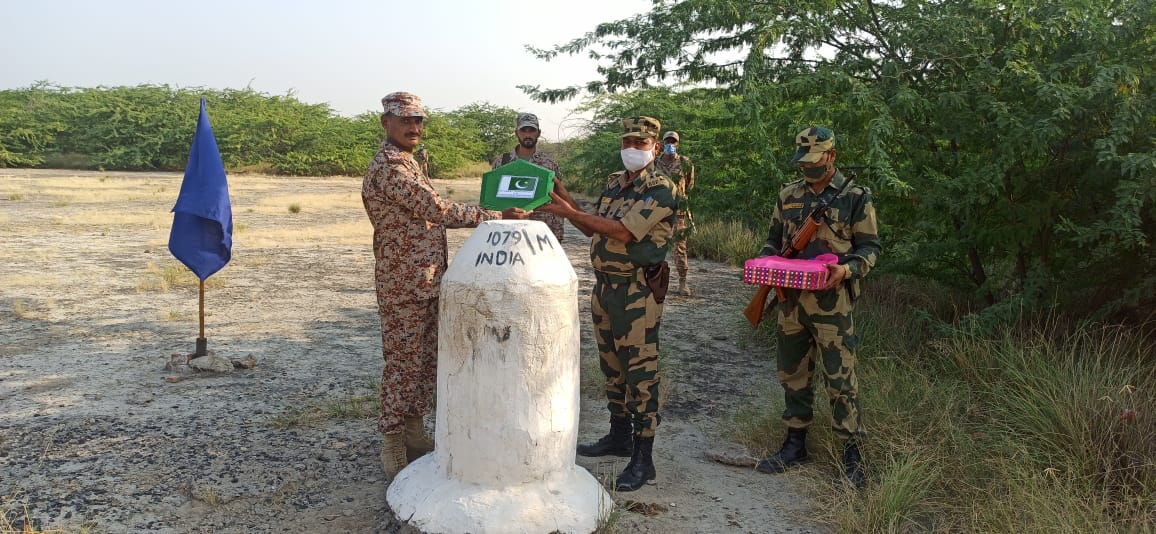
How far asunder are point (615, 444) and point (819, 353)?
1277mm

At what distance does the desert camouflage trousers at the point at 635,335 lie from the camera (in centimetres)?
386

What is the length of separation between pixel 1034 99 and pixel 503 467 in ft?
14.4

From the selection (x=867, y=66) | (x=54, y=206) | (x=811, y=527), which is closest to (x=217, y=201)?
(x=811, y=527)

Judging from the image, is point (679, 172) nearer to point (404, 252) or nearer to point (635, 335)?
point (635, 335)

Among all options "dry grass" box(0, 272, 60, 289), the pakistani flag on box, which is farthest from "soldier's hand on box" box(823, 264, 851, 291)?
"dry grass" box(0, 272, 60, 289)

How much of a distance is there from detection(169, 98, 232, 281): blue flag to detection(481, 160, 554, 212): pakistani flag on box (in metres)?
3.26

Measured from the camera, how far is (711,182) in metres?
11.0

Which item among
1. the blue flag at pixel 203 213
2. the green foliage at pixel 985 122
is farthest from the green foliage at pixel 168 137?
the green foliage at pixel 985 122

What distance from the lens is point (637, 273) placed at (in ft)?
12.6

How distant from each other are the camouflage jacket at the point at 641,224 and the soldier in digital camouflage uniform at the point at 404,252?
2.01 ft

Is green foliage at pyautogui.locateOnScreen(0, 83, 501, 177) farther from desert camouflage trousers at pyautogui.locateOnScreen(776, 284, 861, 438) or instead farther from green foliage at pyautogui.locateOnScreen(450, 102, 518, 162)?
desert camouflage trousers at pyautogui.locateOnScreen(776, 284, 861, 438)

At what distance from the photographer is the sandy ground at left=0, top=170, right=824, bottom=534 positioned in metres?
3.71

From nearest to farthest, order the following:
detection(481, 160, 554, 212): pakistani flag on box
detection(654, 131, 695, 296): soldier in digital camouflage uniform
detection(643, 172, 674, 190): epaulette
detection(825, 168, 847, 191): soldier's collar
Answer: detection(481, 160, 554, 212): pakistani flag on box → detection(643, 172, 674, 190): epaulette → detection(825, 168, 847, 191): soldier's collar → detection(654, 131, 695, 296): soldier in digital camouflage uniform

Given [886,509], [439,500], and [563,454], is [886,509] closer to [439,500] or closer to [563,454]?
[563,454]
